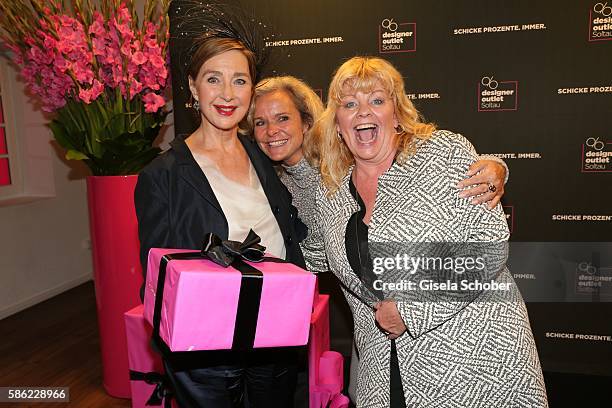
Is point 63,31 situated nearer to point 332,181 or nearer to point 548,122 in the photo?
point 332,181

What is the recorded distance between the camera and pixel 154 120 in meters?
3.05

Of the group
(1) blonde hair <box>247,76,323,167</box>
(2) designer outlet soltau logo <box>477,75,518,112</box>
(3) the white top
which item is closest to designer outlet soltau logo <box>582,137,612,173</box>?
(2) designer outlet soltau logo <box>477,75,518,112</box>

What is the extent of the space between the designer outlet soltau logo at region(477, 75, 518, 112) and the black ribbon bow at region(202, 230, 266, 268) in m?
2.52

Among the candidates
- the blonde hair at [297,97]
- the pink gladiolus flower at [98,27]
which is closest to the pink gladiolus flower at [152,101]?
the pink gladiolus flower at [98,27]

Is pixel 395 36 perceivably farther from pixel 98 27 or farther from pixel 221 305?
pixel 221 305

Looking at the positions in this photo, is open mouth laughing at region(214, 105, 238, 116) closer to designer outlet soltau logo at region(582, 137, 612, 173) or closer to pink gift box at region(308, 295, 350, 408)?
pink gift box at region(308, 295, 350, 408)

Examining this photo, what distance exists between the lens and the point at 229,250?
A: 1330mm

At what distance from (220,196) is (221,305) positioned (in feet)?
1.60

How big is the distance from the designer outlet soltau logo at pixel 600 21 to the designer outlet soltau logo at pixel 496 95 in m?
0.52

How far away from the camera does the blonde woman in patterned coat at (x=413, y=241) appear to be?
5.36 ft

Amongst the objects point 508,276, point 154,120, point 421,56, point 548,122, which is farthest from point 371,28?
point 508,276

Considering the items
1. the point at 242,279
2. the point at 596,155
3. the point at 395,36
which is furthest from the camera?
the point at 395,36

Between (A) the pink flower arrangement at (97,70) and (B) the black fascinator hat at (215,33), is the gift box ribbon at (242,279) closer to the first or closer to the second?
(B) the black fascinator hat at (215,33)

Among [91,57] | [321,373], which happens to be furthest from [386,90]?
[91,57]
